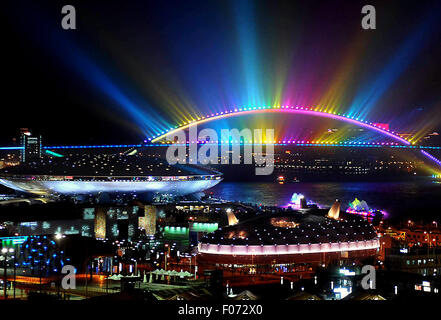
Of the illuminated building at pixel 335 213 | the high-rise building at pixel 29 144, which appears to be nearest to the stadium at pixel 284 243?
the illuminated building at pixel 335 213

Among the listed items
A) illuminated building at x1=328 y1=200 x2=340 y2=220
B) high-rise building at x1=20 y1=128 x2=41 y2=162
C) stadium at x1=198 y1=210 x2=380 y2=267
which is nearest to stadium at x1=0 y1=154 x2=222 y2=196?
illuminated building at x1=328 y1=200 x2=340 y2=220

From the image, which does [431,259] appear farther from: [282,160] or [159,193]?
[282,160]

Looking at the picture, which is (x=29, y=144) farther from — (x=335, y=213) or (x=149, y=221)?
(x=335, y=213)

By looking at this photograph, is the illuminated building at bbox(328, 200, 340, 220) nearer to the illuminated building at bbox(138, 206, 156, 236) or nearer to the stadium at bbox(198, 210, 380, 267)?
the stadium at bbox(198, 210, 380, 267)

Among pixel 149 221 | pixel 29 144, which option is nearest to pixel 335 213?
pixel 149 221
